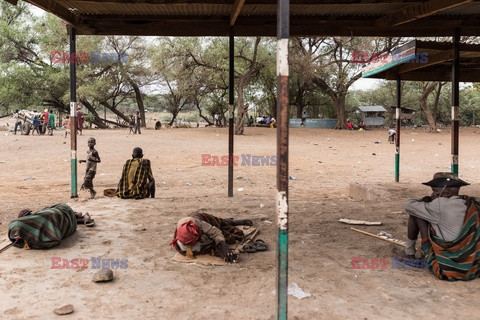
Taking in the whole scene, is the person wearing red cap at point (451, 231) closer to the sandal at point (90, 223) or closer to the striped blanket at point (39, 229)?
the striped blanket at point (39, 229)

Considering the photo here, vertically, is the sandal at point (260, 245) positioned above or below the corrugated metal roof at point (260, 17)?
below

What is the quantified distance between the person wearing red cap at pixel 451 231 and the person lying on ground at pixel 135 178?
4.79 meters

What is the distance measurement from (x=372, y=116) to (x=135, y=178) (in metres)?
32.6

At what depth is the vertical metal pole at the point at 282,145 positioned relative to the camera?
2570 millimetres

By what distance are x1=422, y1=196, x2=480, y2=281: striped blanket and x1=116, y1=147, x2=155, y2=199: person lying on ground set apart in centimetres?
500

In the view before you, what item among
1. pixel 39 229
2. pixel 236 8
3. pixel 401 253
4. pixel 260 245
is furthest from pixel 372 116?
pixel 39 229

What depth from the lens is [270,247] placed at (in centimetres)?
482

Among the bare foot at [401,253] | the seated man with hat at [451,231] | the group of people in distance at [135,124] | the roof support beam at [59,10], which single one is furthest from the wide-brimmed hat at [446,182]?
the group of people in distance at [135,124]

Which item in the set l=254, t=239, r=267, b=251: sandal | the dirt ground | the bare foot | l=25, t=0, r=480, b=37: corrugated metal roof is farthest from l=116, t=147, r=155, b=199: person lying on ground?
the bare foot

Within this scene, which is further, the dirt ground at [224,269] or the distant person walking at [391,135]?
the distant person walking at [391,135]

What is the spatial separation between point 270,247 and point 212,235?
0.78 m

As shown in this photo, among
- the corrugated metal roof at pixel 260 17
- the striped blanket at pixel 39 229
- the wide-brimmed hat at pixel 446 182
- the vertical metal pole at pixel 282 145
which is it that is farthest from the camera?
the corrugated metal roof at pixel 260 17

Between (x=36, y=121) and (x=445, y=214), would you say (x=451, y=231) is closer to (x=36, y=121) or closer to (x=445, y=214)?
(x=445, y=214)

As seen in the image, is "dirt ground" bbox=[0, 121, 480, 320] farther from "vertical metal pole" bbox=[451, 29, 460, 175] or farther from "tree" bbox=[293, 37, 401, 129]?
"tree" bbox=[293, 37, 401, 129]
